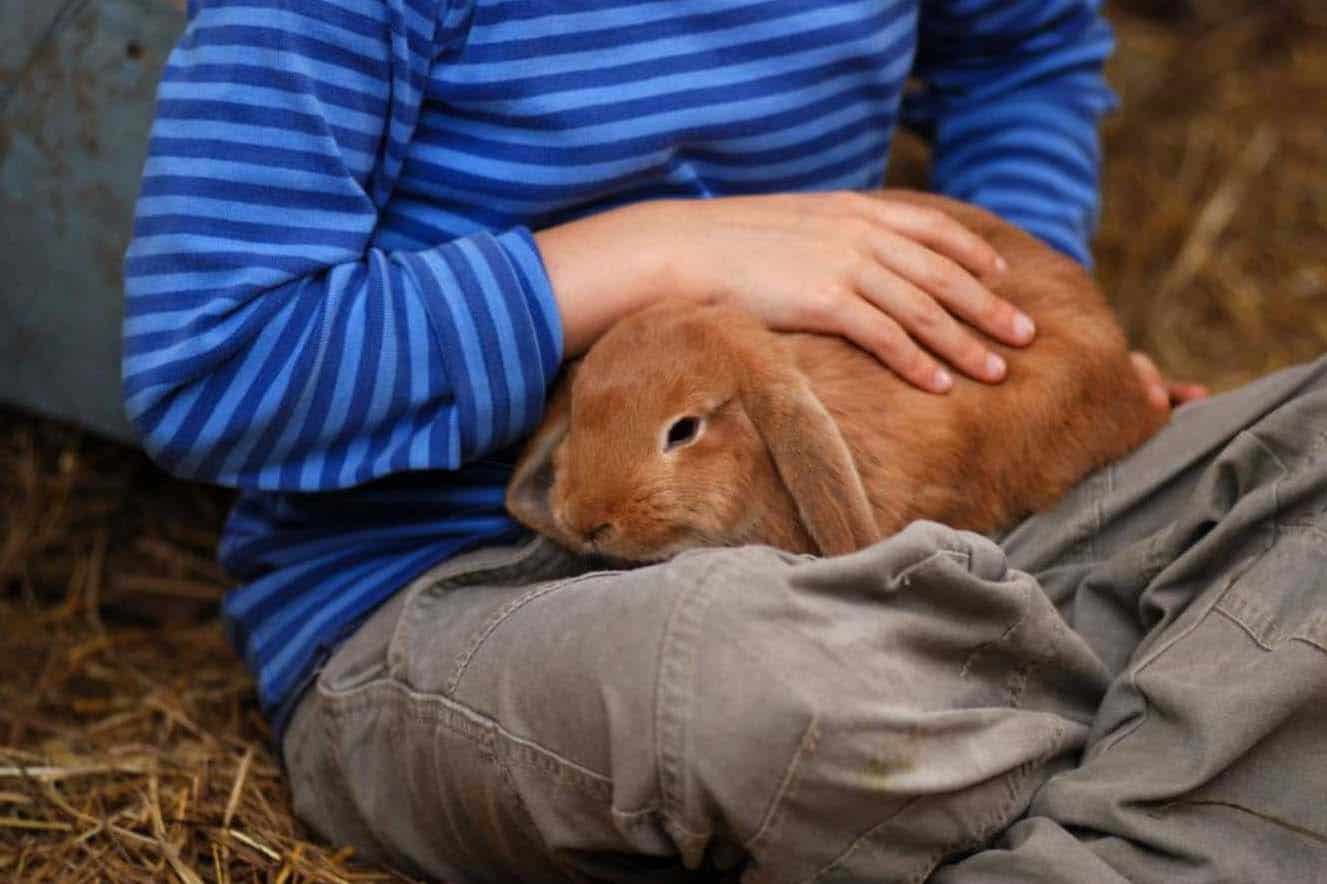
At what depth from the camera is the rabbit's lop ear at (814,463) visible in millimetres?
1342

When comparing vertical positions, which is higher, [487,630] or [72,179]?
[72,179]

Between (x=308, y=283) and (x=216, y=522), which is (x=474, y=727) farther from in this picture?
(x=216, y=522)

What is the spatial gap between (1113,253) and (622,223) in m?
1.49

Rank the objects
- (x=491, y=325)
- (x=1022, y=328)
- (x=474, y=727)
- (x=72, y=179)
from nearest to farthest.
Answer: (x=474, y=727) < (x=491, y=325) < (x=1022, y=328) < (x=72, y=179)

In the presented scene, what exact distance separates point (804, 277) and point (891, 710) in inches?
19.6

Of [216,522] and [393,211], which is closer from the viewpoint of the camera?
[393,211]

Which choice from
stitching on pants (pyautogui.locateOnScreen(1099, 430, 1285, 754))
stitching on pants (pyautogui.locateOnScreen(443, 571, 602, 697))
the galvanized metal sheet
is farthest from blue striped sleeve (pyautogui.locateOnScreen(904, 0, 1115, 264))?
the galvanized metal sheet

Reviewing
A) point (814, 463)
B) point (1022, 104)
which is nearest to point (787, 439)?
point (814, 463)

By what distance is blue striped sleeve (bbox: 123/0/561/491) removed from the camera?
4.46 ft

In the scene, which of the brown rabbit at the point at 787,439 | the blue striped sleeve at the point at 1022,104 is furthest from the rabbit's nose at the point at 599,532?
the blue striped sleeve at the point at 1022,104

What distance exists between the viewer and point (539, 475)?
150cm

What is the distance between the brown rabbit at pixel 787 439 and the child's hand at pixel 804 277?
25 mm

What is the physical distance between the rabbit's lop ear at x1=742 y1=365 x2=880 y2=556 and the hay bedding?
1.88ft

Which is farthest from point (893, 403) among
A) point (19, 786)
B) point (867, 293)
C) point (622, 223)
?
point (19, 786)
